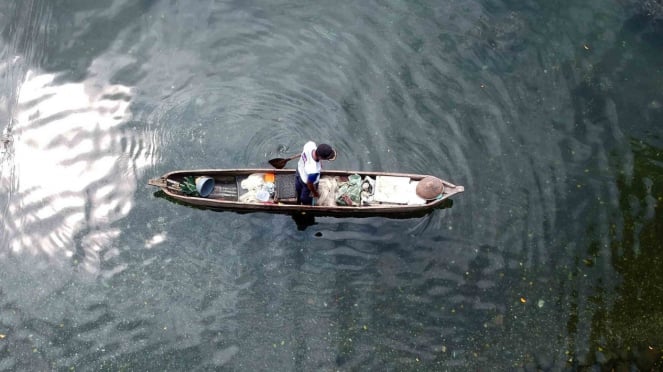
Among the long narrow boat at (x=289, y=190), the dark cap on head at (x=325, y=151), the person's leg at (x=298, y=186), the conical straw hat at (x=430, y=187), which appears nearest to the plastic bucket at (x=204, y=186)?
the long narrow boat at (x=289, y=190)

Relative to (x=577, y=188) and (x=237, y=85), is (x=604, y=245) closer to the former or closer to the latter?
(x=577, y=188)

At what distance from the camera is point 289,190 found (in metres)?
10.6

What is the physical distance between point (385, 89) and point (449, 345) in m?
6.10

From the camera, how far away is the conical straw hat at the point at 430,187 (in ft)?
33.0

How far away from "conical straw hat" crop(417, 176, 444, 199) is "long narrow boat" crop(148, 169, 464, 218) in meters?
0.06

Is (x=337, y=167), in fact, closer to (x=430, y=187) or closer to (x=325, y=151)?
(x=430, y=187)

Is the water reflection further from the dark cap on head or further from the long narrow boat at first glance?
the dark cap on head

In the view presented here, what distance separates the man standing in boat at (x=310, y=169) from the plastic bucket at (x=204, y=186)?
187 centimetres

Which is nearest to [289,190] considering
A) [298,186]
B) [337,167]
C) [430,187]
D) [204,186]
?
[298,186]

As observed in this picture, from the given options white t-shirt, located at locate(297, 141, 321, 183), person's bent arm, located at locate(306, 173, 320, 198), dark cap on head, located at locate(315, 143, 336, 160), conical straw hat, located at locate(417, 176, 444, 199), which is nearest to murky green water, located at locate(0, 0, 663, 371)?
conical straw hat, located at locate(417, 176, 444, 199)

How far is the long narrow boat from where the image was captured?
10.4m

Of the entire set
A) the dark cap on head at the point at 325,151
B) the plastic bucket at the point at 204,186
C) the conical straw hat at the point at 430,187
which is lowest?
the conical straw hat at the point at 430,187

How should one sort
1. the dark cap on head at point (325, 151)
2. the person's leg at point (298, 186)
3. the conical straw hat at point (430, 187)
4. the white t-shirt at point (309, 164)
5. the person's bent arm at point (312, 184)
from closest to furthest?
the dark cap on head at point (325, 151) → the white t-shirt at point (309, 164) → the person's bent arm at point (312, 184) → the person's leg at point (298, 186) → the conical straw hat at point (430, 187)

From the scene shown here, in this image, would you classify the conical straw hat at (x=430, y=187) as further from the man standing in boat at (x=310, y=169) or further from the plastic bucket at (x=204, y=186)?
the plastic bucket at (x=204, y=186)
